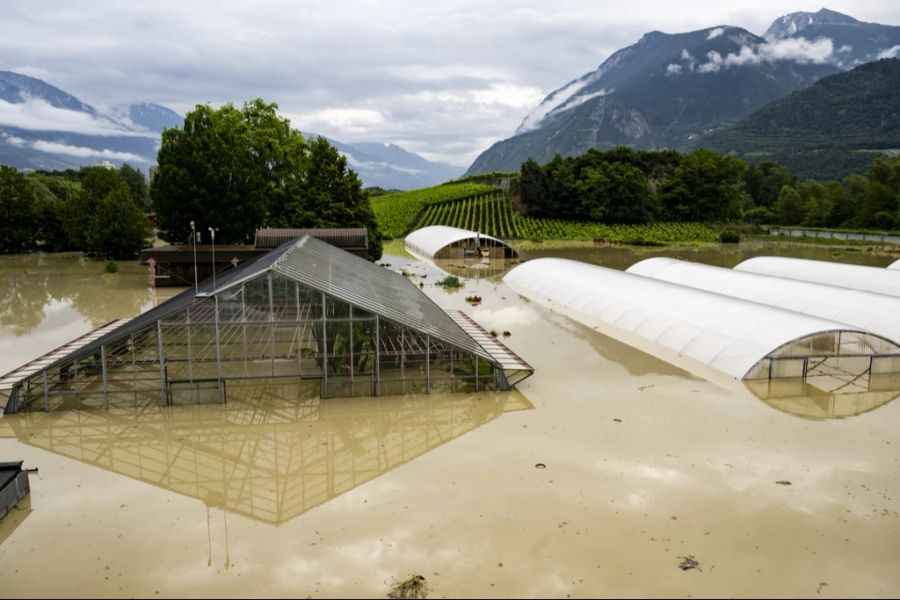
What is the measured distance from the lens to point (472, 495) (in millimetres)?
12453

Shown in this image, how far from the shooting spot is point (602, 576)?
9898 millimetres

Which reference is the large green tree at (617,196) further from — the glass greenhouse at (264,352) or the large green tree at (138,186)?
the large green tree at (138,186)

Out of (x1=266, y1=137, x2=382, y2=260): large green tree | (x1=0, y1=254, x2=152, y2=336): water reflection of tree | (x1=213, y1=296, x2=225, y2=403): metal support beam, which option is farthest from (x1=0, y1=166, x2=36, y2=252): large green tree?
(x1=213, y1=296, x2=225, y2=403): metal support beam

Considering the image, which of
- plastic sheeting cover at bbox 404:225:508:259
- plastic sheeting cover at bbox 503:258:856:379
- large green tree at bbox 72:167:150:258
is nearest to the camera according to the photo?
plastic sheeting cover at bbox 503:258:856:379

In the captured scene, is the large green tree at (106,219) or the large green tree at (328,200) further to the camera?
the large green tree at (106,219)

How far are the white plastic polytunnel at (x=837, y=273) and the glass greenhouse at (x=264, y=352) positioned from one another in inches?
890

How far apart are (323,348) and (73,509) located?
745 cm

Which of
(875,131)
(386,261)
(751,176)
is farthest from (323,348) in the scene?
(875,131)

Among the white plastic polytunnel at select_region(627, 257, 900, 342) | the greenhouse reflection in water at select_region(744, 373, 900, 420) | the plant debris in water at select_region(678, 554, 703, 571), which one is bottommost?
the plant debris in water at select_region(678, 554, 703, 571)

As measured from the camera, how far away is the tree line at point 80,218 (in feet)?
162

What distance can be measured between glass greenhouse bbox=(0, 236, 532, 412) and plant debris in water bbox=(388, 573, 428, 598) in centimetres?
865

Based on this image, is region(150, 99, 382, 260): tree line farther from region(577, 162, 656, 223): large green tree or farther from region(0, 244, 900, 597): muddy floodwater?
region(577, 162, 656, 223): large green tree

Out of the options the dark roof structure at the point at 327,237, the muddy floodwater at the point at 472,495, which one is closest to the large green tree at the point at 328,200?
the dark roof structure at the point at 327,237

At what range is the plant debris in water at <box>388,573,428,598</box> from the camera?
941 cm
